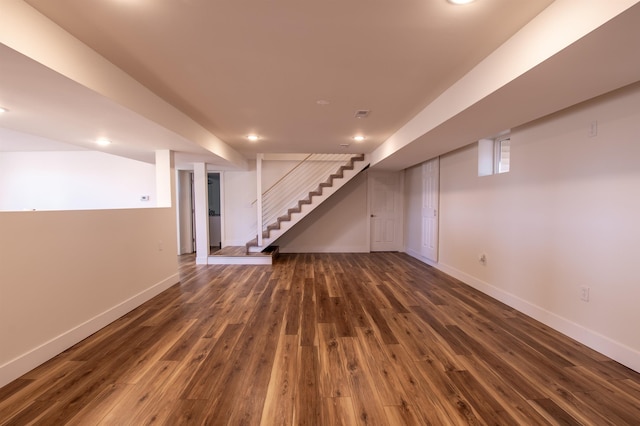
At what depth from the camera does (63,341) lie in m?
2.40

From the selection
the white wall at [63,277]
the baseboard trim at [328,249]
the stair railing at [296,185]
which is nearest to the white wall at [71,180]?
the stair railing at [296,185]

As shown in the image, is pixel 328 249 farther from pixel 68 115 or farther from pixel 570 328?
Answer: pixel 68 115

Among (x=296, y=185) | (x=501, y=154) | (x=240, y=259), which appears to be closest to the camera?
(x=501, y=154)

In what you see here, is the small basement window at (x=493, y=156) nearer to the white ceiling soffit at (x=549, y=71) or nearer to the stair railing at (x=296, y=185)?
the white ceiling soffit at (x=549, y=71)

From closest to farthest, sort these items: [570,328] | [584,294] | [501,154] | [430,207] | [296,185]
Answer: [584,294]
[570,328]
[501,154]
[430,207]
[296,185]

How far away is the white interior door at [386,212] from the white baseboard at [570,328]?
317 cm

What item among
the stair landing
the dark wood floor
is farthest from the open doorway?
the dark wood floor

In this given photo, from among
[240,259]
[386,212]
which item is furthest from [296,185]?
[386,212]

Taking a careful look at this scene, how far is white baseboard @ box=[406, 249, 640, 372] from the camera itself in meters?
2.14

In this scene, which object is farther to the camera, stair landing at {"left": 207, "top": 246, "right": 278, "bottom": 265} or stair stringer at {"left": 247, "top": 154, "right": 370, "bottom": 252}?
stair stringer at {"left": 247, "top": 154, "right": 370, "bottom": 252}

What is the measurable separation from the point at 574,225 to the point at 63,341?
16.2 feet

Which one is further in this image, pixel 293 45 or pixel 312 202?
pixel 312 202

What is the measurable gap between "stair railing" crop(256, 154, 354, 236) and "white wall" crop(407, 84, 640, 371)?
3.95 metres

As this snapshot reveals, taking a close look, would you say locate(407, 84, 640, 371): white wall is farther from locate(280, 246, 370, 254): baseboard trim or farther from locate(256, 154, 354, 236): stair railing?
locate(256, 154, 354, 236): stair railing
